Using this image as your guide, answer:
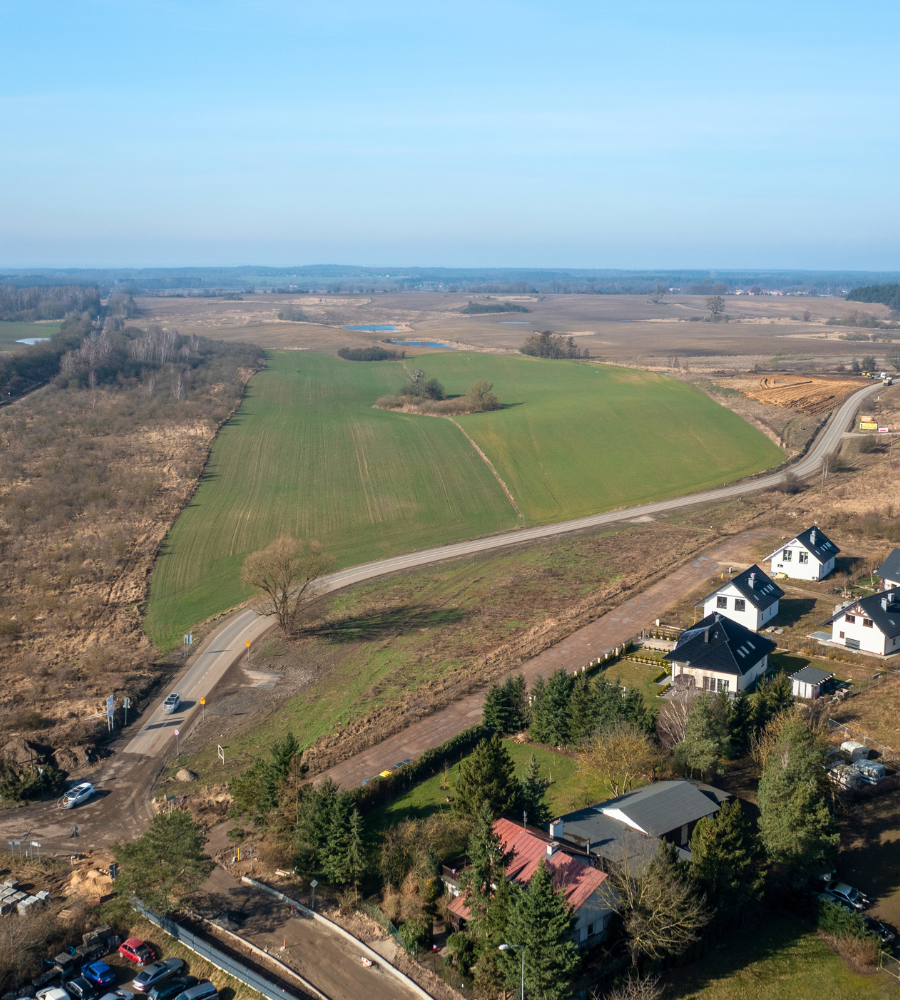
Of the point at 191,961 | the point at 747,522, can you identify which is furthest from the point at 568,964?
the point at 747,522

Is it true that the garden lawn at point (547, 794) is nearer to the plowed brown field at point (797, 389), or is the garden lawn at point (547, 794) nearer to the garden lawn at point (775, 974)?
the garden lawn at point (775, 974)

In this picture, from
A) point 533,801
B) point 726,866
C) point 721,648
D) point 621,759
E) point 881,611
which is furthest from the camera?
point 881,611

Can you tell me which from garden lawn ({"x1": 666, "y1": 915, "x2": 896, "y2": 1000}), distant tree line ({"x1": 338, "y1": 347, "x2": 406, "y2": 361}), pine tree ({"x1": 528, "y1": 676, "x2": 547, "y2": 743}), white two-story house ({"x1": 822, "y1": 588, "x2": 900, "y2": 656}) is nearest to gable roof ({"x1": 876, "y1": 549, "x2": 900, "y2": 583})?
white two-story house ({"x1": 822, "y1": 588, "x2": 900, "y2": 656})

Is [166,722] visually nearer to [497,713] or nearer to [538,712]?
[497,713]

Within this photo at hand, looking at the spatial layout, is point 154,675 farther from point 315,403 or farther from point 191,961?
point 315,403

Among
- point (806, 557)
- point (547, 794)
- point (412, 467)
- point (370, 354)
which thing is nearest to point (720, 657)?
point (547, 794)

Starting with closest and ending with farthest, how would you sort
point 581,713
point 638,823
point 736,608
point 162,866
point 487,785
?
point 162,866
point 638,823
point 487,785
point 581,713
point 736,608
